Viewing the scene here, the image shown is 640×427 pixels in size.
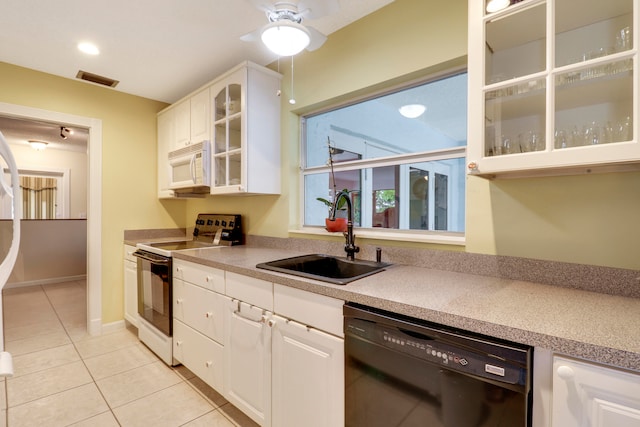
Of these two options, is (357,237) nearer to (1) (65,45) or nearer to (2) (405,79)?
(2) (405,79)

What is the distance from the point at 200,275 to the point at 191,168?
1.08 metres

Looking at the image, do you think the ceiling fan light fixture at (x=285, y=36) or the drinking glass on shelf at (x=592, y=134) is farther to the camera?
the ceiling fan light fixture at (x=285, y=36)

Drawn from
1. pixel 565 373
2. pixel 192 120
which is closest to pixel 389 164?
pixel 565 373

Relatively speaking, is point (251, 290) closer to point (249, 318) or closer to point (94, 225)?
point (249, 318)

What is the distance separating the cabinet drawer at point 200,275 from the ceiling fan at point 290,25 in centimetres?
130

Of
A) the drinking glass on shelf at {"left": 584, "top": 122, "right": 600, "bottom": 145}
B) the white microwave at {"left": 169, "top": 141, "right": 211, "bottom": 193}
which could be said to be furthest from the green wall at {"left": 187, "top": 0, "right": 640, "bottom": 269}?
the white microwave at {"left": 169, "top": 141, "right": 211, "bottom": 193}

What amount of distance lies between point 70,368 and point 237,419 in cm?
153

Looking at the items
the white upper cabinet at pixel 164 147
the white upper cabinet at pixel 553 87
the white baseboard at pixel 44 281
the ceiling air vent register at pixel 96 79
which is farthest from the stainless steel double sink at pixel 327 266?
the white baseboard at pixel 44 281

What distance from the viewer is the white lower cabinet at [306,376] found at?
1.24 metres

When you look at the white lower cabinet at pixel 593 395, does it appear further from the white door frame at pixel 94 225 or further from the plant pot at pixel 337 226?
the white door frame at pixel 94 225

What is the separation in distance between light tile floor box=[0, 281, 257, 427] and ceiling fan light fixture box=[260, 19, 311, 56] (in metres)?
2.02

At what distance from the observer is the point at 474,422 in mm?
886

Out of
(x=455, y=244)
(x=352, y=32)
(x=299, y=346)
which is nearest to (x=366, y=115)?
(x=352, y=32)

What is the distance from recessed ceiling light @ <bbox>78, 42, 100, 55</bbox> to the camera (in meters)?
2.21
